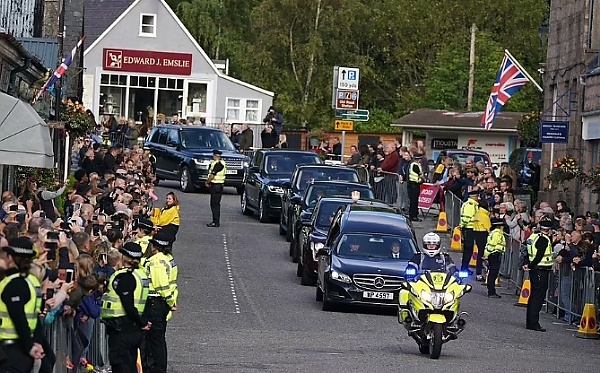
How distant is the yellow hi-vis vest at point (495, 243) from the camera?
28.0 metres

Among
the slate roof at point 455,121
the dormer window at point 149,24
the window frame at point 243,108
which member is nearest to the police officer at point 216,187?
the slate roof at point 455,121

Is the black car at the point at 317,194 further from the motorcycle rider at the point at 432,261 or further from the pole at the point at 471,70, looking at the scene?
the pole at the point at 471,70

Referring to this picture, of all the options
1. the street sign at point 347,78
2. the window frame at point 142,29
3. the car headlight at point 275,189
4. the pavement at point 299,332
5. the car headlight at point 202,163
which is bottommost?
the pavement at point 299,332

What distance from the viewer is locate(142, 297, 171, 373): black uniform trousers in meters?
15.1

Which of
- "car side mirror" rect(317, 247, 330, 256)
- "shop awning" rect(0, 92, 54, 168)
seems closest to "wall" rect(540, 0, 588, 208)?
"car side mirror" rect(317, 247, 330, 256)

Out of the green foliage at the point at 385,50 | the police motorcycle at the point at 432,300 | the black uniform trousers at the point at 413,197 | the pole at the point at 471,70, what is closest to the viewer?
the police motorcycle at the point at 432,300

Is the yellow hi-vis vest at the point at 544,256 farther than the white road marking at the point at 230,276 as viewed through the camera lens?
Yes

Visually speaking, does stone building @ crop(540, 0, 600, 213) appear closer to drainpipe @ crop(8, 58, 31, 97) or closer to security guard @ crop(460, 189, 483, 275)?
security guard @ crop(460, 189, 483, 275)

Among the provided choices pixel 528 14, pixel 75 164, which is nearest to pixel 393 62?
pixel 528 14

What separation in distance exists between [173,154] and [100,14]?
3086 centimetres

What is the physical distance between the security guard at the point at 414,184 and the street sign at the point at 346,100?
2612 millimetres

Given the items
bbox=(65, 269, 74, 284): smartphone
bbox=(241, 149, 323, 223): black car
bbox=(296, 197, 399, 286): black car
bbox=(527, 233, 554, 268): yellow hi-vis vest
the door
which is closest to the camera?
bbox=(65, 269, 74, 284): smartphone

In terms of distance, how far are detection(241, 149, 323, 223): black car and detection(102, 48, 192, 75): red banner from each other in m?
30.0

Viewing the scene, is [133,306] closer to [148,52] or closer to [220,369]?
[220,369]
